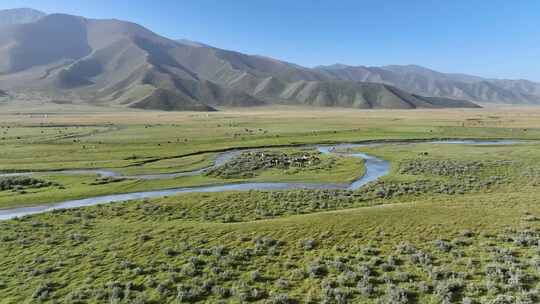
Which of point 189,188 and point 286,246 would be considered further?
point 189,188

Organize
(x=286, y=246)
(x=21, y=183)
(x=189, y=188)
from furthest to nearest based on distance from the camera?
(x=21, y=183) < (x=189, y=188) < (x=286, y=246)

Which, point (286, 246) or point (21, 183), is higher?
point (21, 183)

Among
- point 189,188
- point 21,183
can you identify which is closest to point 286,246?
point 189,188

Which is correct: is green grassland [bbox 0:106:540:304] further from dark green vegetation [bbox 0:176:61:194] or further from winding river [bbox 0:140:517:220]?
winding river [bbox 0:140:517:220]

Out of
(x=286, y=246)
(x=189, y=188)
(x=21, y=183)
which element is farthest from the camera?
A: (x=21, y=183)

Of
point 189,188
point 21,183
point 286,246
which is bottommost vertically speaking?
point 189,188

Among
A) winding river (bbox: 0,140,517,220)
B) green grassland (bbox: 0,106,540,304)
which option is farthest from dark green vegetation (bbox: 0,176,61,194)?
winding river (bbox: 0,140,517,220)

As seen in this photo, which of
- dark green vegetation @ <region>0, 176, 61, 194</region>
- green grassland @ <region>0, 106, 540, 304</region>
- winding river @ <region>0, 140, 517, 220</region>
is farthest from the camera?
dark green vegetation @ <region>0, 176, 61, 194</region>

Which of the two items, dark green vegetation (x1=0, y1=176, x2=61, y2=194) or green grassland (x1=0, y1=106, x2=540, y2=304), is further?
dark green vegetation (x1=0, y1=176, x2=61, y2=194)

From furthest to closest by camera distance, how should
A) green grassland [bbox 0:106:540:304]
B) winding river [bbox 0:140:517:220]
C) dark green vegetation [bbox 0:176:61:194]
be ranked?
dark green vegetation [bbox 0:176:61:194] → winding river [bbox 0:140:517:220] → green grassland [bbox 0:106:540:304]

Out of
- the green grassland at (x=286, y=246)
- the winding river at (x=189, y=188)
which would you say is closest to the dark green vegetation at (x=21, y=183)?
the green grassland at (x=286, y=246)

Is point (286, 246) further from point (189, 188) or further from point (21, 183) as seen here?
point (21, 183)
